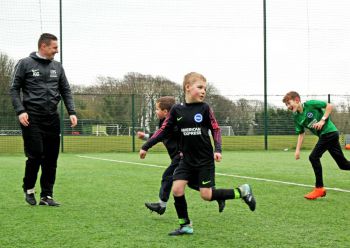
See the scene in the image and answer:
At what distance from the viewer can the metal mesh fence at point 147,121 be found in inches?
872

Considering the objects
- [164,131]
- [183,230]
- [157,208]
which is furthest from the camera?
[157,208]

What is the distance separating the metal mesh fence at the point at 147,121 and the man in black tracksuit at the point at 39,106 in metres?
15.0

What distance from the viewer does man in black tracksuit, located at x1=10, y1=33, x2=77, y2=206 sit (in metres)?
6.55

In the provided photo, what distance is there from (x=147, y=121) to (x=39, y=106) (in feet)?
52.5

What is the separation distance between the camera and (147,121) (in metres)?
22.6

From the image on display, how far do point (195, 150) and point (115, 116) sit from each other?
58.7 ft

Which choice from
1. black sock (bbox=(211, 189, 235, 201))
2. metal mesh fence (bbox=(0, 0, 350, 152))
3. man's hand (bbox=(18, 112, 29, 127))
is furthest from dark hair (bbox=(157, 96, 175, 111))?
metal mesh fence (bbox=(0, 0, 350, 152))

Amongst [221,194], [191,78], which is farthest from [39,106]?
[221,194]

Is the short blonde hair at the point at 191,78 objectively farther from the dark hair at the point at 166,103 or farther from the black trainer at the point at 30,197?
the black trainer at the point at 30,197

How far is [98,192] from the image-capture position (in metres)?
7.93

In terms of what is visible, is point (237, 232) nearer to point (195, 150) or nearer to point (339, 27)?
point (195, 150)

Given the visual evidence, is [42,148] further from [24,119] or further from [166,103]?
[166,103]

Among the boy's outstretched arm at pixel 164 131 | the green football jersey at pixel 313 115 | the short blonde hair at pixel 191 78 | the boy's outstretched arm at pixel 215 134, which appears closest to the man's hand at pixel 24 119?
the boy's outstretched arm at pixel 164 131

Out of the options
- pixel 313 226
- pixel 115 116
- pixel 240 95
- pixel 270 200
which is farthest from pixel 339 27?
pixel 313 226
